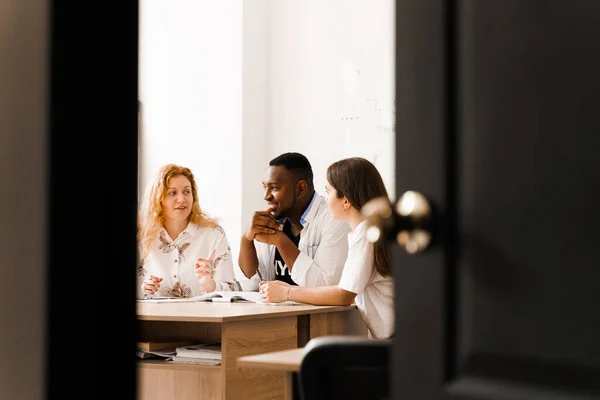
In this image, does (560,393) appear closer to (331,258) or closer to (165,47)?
(331,258)

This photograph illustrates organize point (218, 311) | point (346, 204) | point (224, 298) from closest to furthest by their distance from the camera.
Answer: point (218, 311) → point (346, 204) → point (224, 298)

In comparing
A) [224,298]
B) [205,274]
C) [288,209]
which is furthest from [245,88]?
[224,298]

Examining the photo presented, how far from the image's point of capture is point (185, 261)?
4.41 metres

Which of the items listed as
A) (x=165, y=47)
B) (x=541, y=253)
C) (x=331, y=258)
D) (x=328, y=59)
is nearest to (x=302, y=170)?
(x=331, y=258)

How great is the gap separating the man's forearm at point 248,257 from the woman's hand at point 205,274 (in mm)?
185

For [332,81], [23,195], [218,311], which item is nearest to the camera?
[23,195]

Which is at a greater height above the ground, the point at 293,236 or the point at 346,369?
the point at 293,236

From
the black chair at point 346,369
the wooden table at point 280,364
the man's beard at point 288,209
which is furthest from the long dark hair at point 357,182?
the black chair at point 346,369

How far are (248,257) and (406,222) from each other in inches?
137

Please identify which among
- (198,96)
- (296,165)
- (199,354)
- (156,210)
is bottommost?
(199,354)

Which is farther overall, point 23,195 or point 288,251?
point 288,251

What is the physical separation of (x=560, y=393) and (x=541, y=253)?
15 cm

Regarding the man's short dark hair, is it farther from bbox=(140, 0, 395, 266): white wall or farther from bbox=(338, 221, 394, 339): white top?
bbox=(140, 0, 395, 266): white wall

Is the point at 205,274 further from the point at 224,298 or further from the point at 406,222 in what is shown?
the point at 406,222
